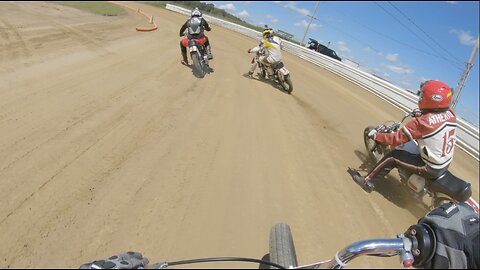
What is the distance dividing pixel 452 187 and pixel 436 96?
1197 millimetres

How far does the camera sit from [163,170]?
203 inches

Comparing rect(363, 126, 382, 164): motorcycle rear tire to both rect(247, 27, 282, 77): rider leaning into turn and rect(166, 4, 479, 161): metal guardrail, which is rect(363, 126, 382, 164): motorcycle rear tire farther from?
rect(166, 4, 479, 161): metal guardrail

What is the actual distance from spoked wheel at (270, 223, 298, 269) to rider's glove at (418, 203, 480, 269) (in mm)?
893

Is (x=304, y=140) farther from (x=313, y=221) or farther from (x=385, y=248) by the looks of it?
(x=385, y=248)

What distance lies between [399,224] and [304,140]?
285 cm

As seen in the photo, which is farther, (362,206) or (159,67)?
(159,67)

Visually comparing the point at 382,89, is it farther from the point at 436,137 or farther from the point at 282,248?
the point at 282,248

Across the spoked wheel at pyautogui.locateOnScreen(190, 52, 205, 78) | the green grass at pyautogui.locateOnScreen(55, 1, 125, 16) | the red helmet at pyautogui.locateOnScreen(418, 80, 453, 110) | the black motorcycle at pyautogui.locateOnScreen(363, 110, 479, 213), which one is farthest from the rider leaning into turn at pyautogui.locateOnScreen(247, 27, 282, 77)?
the green grass at pyautogui.locateOnScreen(55, 1, 125, 16)

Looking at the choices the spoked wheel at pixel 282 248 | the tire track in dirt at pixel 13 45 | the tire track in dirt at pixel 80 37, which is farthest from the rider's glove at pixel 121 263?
the tire track in dirt at pixel 80 37

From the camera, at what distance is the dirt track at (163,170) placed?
147 inches

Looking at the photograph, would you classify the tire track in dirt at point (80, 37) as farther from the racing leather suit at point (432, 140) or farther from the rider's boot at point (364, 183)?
the racing leather suit at point (432, 140)

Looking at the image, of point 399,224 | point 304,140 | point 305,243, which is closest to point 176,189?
point 305,243

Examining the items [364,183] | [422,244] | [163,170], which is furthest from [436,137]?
[422,244]

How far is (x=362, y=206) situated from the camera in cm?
538
